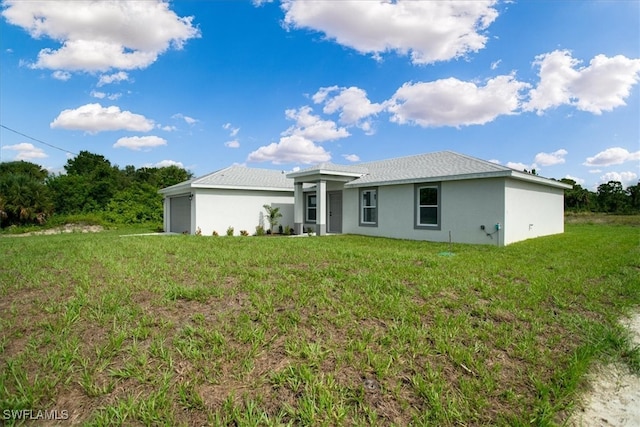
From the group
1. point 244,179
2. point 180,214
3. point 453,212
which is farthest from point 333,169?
point 180,214

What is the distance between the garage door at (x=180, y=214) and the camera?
58.1 feet

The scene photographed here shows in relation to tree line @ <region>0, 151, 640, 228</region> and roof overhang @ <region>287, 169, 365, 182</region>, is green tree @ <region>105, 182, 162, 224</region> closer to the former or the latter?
tree line @ <region>0, 151, 640, 228</region>

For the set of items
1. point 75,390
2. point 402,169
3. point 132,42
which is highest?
point 132,42

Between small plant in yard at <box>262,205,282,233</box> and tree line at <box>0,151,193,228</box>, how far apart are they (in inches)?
518

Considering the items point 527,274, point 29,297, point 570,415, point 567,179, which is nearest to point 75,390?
point 29,297

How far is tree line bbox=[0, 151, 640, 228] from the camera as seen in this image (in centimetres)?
2275

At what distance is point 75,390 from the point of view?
98.3 inches

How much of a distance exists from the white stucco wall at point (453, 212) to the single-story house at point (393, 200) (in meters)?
0.03

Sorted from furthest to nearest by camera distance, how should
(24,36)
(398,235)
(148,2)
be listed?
(24,36) → (398,235) → (148,2)

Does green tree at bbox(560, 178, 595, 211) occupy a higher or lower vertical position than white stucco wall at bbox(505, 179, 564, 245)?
higher

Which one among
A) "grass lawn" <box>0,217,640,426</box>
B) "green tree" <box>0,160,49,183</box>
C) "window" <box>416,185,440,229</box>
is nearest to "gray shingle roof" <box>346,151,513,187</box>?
"window" <box>416,185,440,229</box>

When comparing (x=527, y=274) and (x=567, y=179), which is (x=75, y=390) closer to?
(x=527, y=274)

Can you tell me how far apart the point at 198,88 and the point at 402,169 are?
32.2 feet
